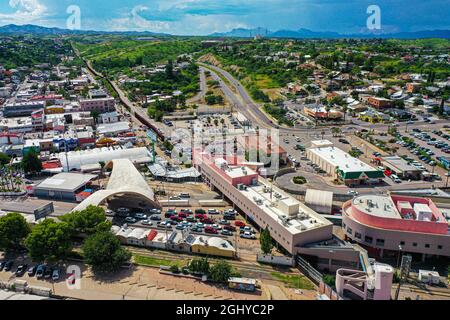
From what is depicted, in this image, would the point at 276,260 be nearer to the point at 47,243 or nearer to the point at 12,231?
the point at 47,243

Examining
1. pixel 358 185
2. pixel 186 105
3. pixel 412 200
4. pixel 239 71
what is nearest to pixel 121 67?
pixel 239 71

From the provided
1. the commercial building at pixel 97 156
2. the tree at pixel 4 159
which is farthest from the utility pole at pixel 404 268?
the tree at pixel 4 159

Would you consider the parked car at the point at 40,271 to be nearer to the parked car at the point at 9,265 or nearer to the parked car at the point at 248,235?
the parked car at the point at 9,265

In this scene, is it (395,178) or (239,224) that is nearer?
(239,224)

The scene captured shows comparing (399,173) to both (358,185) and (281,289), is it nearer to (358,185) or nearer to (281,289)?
(358,185)

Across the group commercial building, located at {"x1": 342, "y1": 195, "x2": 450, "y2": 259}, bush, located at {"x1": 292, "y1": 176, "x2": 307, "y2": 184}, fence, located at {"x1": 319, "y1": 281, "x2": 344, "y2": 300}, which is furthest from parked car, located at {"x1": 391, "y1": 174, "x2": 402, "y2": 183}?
fence, located at {"x1": 319, "y1": 281, "x2": 344, "y2": 300}

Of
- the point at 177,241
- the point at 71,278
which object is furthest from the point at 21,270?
the point at 177,241

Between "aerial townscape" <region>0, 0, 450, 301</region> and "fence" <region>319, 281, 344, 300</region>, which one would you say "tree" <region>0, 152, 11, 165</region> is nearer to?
"aerial townscape" <region>0, 0, 450, 301</region>
